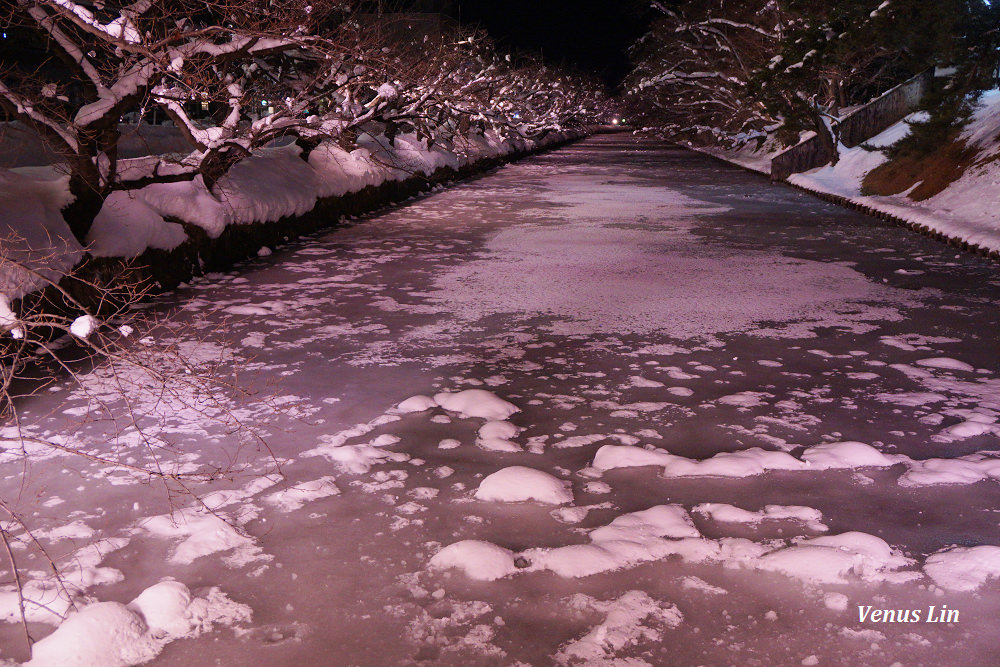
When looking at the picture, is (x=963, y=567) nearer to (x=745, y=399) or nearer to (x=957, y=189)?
(x=745, y=399)

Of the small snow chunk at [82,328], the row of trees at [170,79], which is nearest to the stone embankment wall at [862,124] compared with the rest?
the row of trees at [170,79]

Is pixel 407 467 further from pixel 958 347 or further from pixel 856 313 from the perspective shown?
pixel 856 313

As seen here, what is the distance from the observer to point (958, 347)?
7.16 metres

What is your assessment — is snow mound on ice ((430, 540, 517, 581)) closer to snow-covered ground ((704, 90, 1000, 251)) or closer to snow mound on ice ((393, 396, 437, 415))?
snow mound on ice ((393, 396, 437, 415))

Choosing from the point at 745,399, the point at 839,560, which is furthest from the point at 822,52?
the point at 839,560

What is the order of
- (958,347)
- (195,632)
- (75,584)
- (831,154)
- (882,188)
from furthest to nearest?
(831,154) < (882,188) < (958,347) < (75,584) < (195,632)

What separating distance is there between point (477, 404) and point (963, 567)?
303 centimetres

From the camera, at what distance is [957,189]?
16.0 m

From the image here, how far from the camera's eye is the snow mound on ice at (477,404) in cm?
557

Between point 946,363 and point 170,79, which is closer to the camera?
point 946,363

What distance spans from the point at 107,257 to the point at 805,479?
7.20 metres

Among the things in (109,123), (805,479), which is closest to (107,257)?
(109,123)

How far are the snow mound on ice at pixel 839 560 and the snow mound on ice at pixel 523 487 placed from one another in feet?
3.54

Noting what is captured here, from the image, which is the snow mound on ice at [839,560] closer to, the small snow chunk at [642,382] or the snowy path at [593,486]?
the snowy path at [593,486]
